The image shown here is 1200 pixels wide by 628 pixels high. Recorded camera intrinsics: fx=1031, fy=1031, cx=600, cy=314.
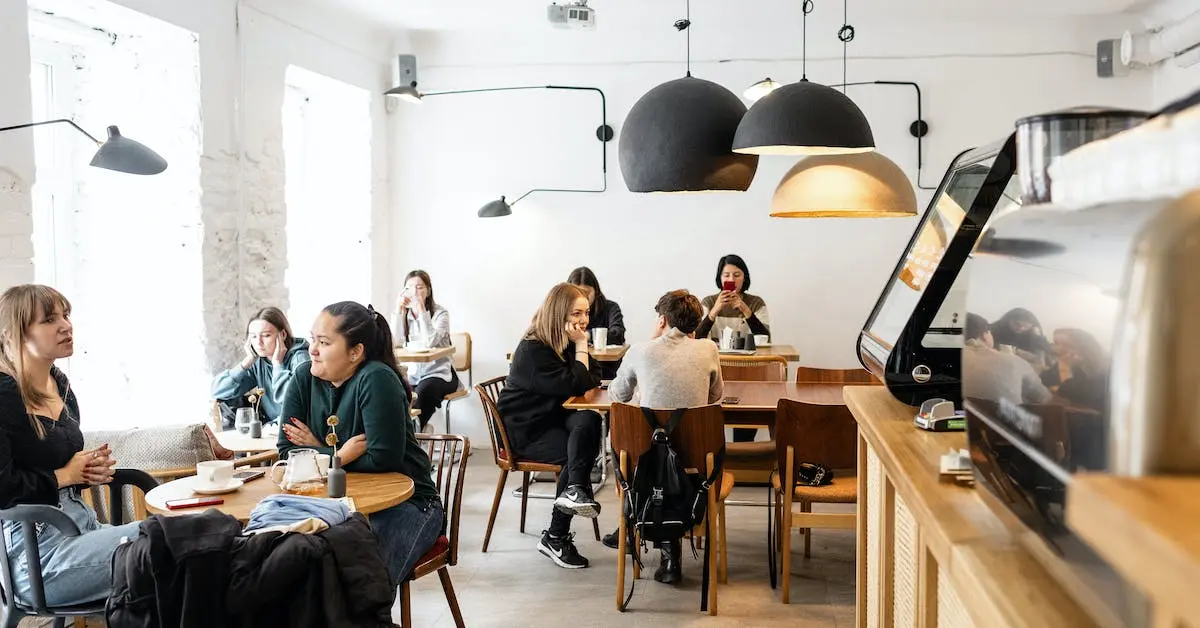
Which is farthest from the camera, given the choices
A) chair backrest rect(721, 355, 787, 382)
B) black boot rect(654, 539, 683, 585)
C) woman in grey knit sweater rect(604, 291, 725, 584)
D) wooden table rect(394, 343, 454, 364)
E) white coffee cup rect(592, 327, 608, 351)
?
white coffee cup rect(592, 327, 608, 351)

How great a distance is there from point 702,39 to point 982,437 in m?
6.85

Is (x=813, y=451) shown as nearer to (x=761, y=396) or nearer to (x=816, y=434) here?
(x=816, y=434)

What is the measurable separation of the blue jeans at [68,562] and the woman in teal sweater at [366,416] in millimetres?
655

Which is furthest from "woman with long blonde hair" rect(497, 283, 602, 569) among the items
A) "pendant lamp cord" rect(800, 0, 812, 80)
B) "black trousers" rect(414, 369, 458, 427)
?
"black trousers" rect(414, 369, 458, 427)

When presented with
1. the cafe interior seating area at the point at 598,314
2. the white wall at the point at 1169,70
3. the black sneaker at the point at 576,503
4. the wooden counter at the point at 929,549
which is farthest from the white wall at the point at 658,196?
the wooden counter at the point at 929,549

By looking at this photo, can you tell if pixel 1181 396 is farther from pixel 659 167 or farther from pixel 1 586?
pixel 1 586

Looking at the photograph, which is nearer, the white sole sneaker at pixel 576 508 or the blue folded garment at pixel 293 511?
the blue folded garment at pixel 293 511

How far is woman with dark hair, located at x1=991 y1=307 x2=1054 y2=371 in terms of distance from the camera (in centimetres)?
98

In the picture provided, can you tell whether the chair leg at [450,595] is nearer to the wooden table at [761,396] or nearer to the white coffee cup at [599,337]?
the wooden table at [761,396]

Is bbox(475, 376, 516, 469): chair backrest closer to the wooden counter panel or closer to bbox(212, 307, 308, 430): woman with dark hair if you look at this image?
bbox(212, 307, 308, 430): woman with dark hair

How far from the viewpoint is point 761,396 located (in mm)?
5102

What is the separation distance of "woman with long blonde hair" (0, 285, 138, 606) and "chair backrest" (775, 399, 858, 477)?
2465 mm

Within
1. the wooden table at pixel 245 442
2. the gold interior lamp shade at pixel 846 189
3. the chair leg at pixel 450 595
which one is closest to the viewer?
the chair leg at pixel 450 595

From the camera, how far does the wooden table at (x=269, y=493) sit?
3.03 meters
